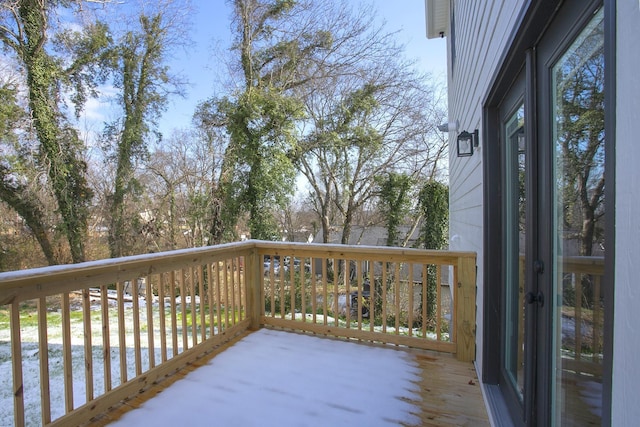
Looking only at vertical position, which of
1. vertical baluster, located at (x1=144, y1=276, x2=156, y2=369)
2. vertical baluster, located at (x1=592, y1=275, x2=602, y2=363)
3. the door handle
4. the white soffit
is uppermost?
the white soffit

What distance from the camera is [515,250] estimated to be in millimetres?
1872

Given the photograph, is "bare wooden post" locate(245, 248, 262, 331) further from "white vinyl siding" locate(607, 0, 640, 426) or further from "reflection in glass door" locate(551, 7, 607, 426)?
"white vinyl siding" locate(607, 0, 640, 426)

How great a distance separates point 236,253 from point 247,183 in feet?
21.6

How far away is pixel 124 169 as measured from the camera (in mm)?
10328

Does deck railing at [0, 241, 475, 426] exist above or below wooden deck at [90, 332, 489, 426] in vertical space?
above

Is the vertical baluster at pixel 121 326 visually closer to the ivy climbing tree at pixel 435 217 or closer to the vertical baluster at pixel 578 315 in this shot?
the vertical baluster at pixel 578 315

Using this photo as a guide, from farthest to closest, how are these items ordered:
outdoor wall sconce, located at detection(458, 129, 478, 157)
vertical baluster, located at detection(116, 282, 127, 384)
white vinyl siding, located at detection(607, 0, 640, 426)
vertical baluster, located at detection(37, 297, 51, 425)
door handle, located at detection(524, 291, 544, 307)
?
outdoor wall sconce, located at detection(458, 129, 478, 157), vertical baluster, located at detection(116, 282, 127, 384), vertical baluster, located at detection(37, 297, 51, 425), door handle, located at detection(524, 291, 544, 307), white vinyl siding, located at detection(607, 0, 640, 426)

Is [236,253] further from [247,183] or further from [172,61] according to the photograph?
[172,61]

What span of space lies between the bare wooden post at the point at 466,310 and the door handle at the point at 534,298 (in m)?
1.39

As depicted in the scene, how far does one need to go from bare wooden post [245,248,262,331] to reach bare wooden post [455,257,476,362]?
2020 millimetres

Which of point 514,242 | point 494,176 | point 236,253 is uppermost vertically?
point 494,176

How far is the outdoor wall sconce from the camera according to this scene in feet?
8.68

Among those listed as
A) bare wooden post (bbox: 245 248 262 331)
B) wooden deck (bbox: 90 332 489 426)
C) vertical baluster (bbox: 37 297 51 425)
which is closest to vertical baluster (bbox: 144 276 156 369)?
wooden deck (bbox: 90 332 489 426)

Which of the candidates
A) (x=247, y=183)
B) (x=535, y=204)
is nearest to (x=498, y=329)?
(x=535, y=204)
